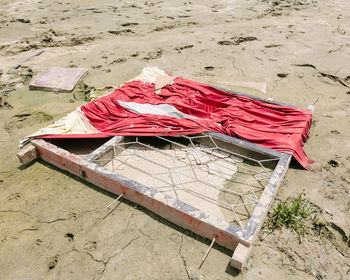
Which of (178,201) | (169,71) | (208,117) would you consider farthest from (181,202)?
(169,71)

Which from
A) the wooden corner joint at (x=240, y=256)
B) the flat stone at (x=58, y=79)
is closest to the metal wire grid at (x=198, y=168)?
the wooden corner joint at (x=240, y=256)

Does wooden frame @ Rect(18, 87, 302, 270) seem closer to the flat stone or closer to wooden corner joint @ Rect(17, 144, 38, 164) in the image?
wooden corner joint @ Rect(17, 144, 38, 164)

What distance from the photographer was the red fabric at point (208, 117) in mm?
3883

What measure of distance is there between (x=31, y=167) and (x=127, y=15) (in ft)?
23.0

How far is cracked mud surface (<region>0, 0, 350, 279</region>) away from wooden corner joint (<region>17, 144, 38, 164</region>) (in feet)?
0.37

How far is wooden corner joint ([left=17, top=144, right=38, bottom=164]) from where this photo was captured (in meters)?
3.62

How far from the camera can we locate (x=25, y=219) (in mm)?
3080

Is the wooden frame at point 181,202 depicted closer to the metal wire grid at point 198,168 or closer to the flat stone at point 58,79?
the metal wire grid at point 198,168

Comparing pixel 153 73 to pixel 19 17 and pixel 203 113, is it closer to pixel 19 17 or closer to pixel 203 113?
pixel 203 113

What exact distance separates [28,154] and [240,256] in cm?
289

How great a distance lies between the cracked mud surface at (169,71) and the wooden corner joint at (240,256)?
121 mm

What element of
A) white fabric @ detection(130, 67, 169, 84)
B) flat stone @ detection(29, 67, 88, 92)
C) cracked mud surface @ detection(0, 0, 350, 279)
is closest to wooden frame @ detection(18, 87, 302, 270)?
cracked mud surface @ detection(0, 0, 350, 279)

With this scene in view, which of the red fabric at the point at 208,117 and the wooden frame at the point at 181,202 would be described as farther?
the red fabric at the point at 208,117

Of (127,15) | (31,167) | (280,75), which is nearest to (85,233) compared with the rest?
(31,167)
